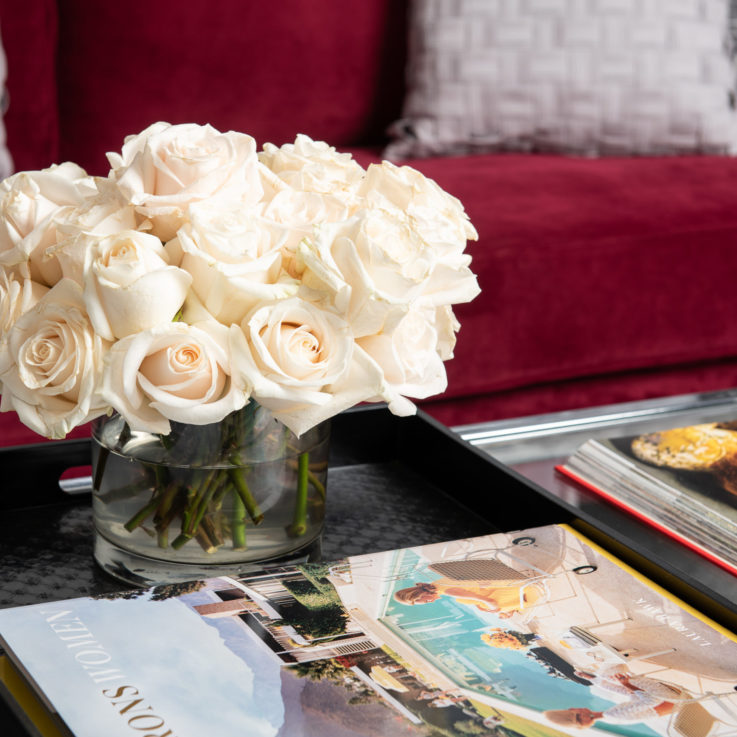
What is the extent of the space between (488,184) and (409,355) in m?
1.15

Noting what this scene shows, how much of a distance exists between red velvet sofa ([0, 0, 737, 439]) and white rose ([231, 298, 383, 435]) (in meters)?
0.93

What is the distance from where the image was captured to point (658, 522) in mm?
858

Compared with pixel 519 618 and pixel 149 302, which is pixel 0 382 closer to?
pixel 149 302

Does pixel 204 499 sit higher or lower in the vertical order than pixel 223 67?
lower

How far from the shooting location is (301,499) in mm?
726

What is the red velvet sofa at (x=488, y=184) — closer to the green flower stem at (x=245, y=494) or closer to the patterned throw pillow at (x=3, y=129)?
the patterned throw pillow at (x=3, y=129)

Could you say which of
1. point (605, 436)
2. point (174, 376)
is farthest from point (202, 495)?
point (605, 436)

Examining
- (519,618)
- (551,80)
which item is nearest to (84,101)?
(551,80)

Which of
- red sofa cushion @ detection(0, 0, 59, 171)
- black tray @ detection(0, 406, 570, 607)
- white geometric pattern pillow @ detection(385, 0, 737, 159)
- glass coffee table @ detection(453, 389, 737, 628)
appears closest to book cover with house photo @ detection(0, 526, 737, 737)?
glass coffee table @ detection(453, 389, 737, 628)

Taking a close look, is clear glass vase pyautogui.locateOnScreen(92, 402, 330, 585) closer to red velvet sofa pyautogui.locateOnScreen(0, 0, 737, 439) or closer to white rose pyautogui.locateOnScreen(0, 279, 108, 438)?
white rose pyautogui.locateOnScreen(0, 279, 108, 438)

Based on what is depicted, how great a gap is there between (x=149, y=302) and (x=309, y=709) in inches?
9.4

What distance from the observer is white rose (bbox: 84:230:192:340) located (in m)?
0.60

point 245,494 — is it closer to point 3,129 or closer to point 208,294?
point 208,294

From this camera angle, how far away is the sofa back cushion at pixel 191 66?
172 cm
